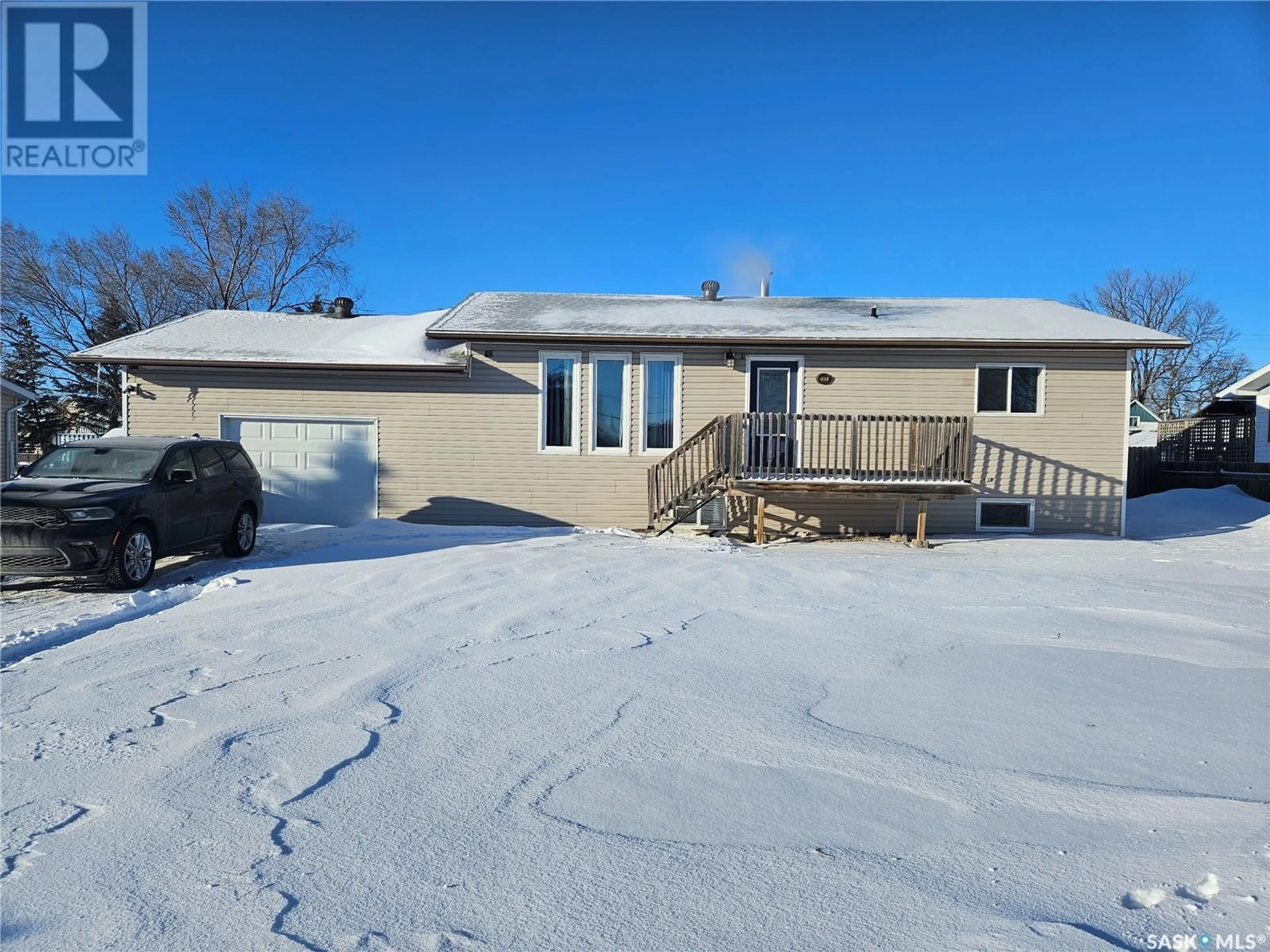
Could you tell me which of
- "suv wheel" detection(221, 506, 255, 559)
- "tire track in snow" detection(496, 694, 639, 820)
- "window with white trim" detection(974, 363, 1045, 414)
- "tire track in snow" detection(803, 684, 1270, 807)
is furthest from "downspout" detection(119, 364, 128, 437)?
"window with white trim" detection(974, 363, 1045, 414)

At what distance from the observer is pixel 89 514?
7133 mm

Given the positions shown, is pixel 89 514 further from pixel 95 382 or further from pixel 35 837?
pixel 95 382

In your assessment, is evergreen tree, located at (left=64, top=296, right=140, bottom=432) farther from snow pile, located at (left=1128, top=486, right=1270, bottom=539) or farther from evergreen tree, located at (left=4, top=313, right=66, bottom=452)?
snow pile, located at (left=1128, top=486, right=1270, bottom=539)

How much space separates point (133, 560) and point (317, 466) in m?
6.02

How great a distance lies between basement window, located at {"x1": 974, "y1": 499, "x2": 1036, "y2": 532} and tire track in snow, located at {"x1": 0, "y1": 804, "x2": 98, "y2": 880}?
12.8 metres

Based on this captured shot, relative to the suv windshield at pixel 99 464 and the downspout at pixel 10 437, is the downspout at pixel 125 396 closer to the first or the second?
the suv windshield at pixel 99 464

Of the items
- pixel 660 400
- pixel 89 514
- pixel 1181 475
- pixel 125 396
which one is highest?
pixel 660 400

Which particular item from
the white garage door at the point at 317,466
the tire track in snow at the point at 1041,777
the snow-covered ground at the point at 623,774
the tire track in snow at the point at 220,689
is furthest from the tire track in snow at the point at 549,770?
the white garage door at the point at 317,466

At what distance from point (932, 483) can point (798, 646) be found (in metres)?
6.65

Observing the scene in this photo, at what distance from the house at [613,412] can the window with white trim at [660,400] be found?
0.02m

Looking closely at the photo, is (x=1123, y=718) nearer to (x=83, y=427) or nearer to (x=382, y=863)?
(x=382, y=863)

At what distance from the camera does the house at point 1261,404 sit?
66.9 feet

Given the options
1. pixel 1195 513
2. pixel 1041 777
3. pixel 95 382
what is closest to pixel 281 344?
pixel 1041 777

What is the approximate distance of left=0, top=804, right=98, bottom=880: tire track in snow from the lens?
261 cm
